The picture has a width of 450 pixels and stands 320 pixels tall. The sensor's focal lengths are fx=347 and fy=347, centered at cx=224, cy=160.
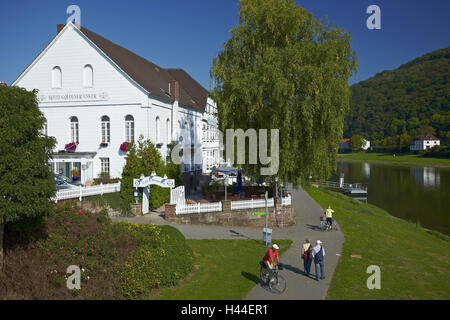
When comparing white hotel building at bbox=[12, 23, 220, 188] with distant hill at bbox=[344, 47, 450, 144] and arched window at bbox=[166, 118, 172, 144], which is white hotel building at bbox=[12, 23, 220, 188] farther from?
distant hill at bbox=[344, 47, 450, 144]

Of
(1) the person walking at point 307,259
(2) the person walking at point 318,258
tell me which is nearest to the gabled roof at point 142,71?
(1) the person walking at point 307,259

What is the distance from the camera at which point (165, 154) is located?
29.8 meters

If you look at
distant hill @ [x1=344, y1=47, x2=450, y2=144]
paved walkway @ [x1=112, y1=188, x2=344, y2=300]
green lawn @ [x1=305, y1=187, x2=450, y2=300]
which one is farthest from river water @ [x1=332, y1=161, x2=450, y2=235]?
distant hill @ [x1=344, y1=47, x2=450, y2=144]

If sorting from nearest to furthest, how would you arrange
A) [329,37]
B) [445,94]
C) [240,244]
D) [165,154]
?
[240,244] → [329,37] → [165,154] → [445,94]

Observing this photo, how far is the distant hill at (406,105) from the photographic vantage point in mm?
139000

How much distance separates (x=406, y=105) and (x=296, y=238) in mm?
162102

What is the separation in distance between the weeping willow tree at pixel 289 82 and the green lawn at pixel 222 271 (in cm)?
573

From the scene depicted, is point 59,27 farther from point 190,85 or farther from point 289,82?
point 289,82
